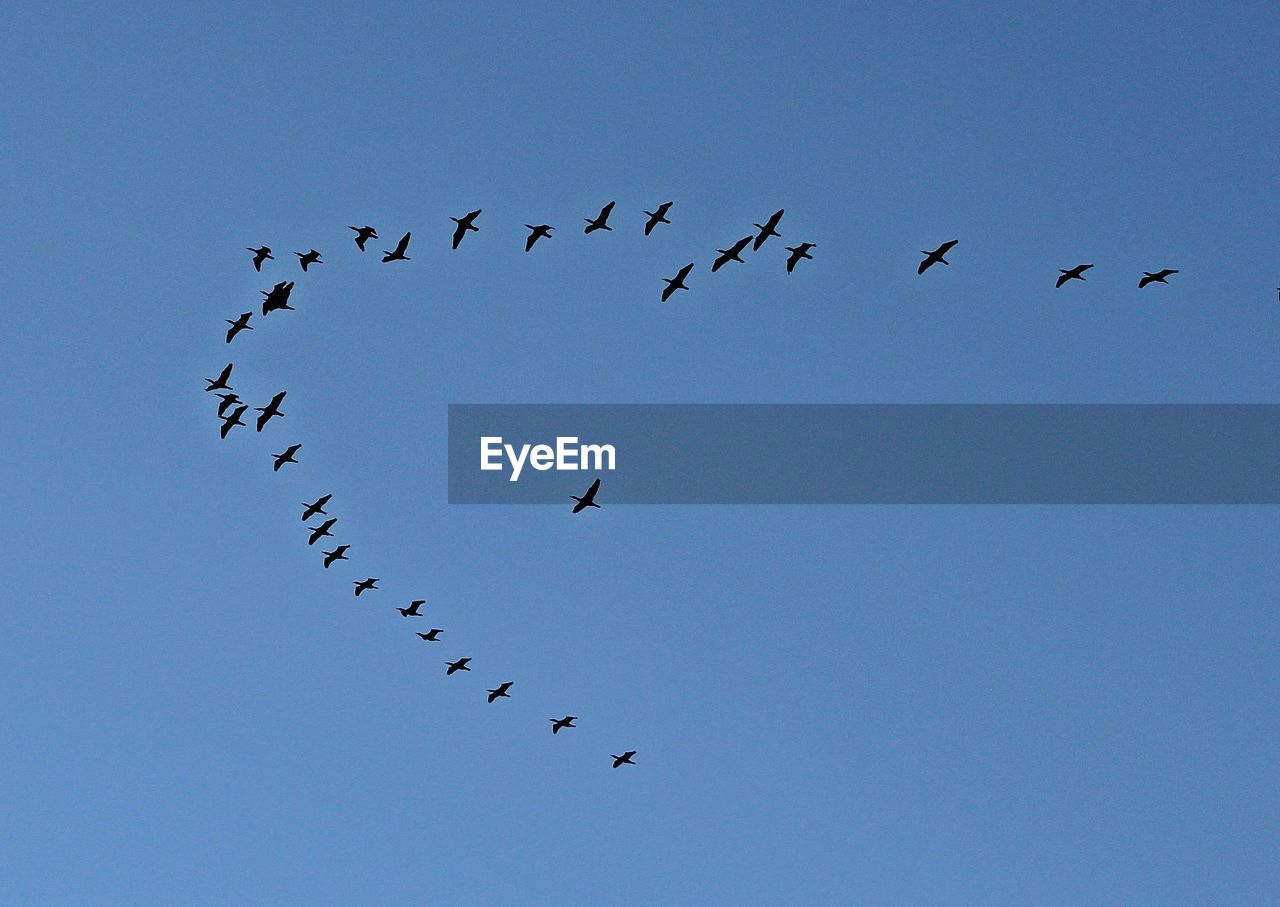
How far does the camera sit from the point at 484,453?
424 feet

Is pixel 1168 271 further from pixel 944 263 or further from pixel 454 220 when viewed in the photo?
pixel 454 220

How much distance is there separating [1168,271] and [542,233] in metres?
46.1

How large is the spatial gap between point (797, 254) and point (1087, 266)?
867 inches

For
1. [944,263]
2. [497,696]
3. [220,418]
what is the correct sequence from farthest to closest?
[497,696] < [220,418] < [944,263]

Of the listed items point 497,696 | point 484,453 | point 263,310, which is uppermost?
point 263,310

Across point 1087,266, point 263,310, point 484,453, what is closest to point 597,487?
point 484,453

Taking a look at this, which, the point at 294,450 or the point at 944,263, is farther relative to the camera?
the point at 294,450

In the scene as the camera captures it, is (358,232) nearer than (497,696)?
Yes

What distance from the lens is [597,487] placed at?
13612 centimetres

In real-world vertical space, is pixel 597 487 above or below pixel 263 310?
below

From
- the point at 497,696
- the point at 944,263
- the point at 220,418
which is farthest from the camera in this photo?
the point at 497,696

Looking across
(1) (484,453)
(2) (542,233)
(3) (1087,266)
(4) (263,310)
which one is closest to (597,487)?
(1) (484,453)

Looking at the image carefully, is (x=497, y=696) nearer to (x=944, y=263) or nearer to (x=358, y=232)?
(x=358, y=232)

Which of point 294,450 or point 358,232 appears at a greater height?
point 358,232
